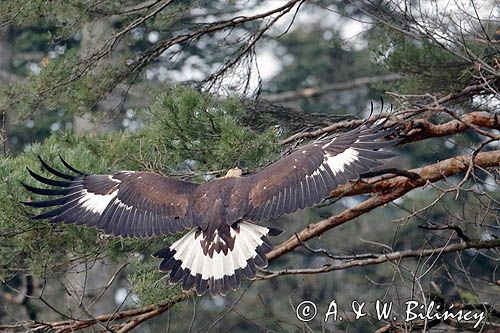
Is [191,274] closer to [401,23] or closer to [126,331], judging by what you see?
[126,331]

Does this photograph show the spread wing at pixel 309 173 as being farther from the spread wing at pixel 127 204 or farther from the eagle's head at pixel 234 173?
the spread wing at pixel 127 204

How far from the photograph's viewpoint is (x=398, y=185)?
682 cm

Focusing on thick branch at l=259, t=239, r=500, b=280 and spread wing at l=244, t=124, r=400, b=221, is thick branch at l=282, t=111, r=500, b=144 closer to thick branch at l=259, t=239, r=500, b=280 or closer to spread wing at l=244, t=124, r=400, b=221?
spread wing at l=244, t=124, r=400, b=221

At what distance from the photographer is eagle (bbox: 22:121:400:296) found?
6102mm

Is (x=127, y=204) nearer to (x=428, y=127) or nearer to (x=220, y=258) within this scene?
(x=220, y=258)

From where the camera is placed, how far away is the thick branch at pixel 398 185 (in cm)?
671

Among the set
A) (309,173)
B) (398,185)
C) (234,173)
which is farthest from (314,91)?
(309,173)

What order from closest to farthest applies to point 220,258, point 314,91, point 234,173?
point 220,258, point 234,173, point 314,91

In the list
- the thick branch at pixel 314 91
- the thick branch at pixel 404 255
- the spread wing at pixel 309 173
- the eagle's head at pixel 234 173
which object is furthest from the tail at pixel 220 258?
the thick branch at pixel 314 91

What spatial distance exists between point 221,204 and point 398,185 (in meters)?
1.29

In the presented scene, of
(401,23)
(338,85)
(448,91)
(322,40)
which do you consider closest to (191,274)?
(401,23)

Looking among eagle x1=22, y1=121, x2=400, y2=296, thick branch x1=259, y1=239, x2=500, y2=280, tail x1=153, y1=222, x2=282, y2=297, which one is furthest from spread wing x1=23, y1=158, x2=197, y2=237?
thick branch x1=259, y1=239, x2=500, y2=280

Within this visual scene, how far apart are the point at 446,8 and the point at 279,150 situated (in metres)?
1.63

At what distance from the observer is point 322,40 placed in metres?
19.6
